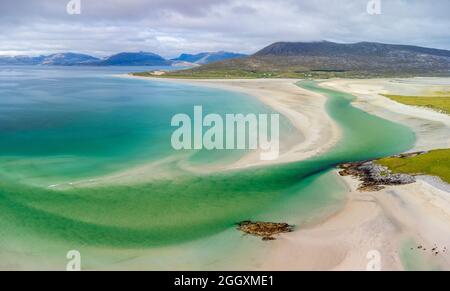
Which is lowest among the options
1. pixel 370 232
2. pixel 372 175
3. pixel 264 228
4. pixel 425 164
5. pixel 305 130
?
pixel 264 228

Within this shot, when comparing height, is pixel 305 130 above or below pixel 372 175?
above

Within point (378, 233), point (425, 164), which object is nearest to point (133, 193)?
point (378, 233)

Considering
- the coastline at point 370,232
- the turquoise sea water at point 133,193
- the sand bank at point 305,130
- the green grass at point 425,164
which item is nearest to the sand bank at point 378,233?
the coastline at point 370,232

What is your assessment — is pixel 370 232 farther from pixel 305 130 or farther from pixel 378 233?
pixel 305 130

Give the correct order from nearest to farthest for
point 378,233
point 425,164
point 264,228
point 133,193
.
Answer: point 378,233 → point 264,228 → point 133,193 → point 425,164

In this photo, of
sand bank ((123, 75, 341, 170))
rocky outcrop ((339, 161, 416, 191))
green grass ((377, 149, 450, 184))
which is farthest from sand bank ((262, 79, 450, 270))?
sand bank ((123, 75, 341, 170))

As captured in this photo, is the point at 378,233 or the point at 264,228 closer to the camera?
the point at 378,233
